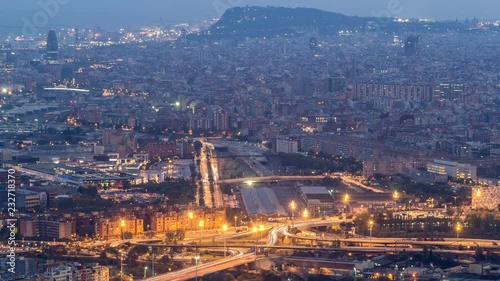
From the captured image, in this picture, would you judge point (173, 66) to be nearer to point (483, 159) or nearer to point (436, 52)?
point (436, 52)

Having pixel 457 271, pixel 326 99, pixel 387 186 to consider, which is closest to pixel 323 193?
pixel 387 186

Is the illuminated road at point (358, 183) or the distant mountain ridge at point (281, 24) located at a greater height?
the distant mountain ridge at point (281, 24)

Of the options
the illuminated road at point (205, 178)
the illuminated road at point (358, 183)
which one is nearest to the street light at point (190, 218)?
the illuminated road at point (205, 178)

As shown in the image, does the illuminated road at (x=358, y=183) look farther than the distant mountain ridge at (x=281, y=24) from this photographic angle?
No

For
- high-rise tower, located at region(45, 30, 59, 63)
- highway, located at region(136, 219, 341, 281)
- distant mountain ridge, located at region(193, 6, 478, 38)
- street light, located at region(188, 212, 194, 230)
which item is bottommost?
highway, located at region(136, 219, 341, 281)

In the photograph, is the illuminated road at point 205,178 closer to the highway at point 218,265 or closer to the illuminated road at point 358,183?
the illuminated road at point 358,183

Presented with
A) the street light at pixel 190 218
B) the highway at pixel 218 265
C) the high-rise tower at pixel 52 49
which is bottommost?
the highway at pixel 218 265

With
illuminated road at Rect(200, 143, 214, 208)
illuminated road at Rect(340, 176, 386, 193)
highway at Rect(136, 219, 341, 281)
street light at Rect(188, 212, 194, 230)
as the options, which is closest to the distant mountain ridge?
illuminated road at Rect(200, 143, 214, 208)

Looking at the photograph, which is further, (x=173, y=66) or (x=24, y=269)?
(x=173, y=66)

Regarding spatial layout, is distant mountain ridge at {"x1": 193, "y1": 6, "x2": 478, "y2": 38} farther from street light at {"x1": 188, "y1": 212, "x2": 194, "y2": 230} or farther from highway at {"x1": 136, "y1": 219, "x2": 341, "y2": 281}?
highway at {"x1": 136, "y1": 219, "x2": 341, "y2": 281}
